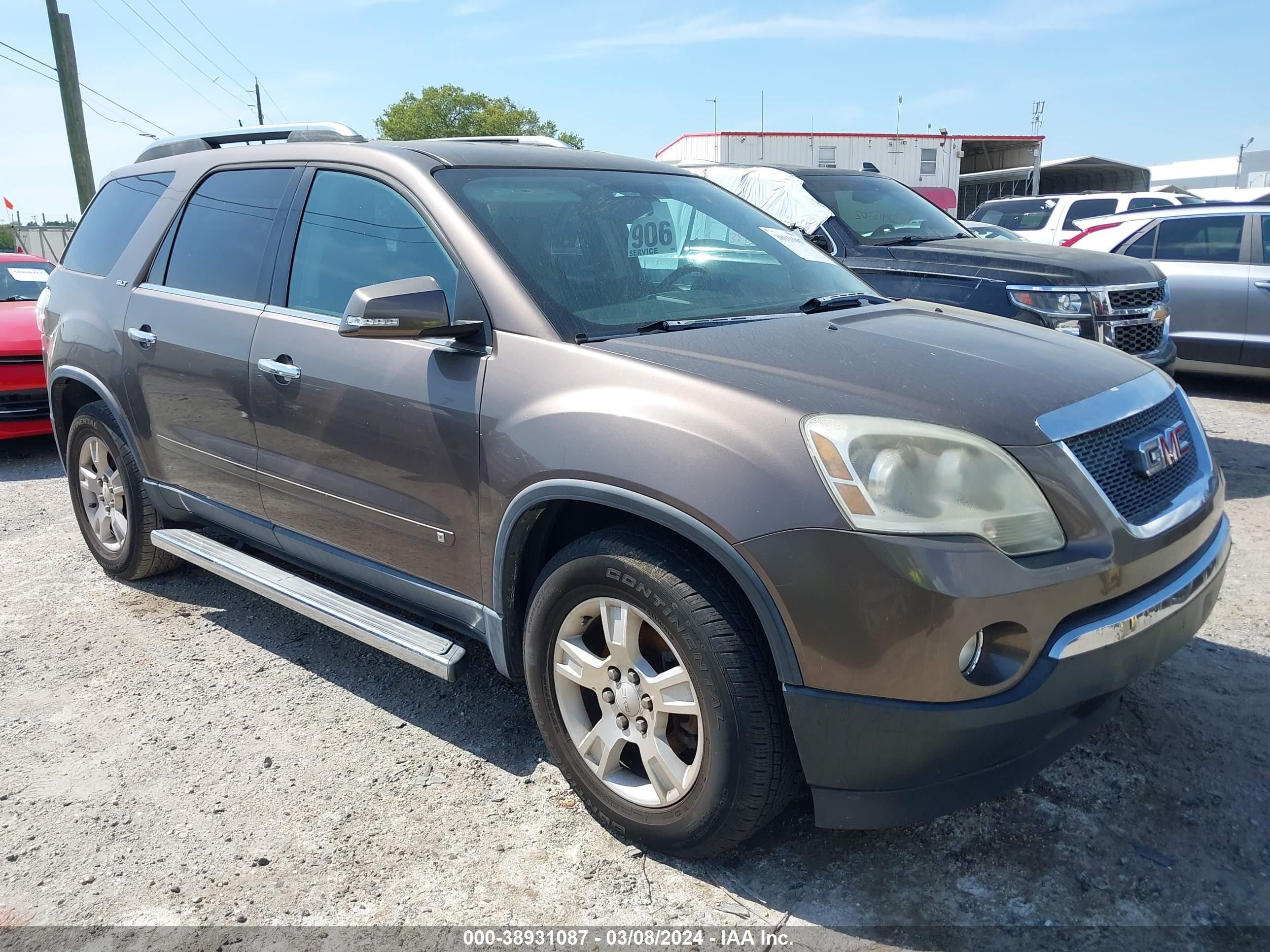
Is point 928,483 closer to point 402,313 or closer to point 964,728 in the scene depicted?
point 964,728

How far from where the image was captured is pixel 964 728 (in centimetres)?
212

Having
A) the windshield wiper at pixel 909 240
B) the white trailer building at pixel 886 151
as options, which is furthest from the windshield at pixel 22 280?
the white trailer building at pixel 886 151

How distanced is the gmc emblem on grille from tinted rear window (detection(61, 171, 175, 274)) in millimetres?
3911

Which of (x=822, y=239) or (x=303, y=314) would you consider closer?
(x=303, y=314)

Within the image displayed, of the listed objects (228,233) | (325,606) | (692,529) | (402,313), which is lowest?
(325,606)

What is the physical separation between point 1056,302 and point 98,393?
5.21m

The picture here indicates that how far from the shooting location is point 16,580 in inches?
194

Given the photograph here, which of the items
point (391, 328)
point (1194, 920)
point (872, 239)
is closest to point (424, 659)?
point (391, 328)

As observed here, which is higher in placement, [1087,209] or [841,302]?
[1087,209]

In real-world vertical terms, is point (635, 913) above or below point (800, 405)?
below

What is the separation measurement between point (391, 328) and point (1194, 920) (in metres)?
2.49

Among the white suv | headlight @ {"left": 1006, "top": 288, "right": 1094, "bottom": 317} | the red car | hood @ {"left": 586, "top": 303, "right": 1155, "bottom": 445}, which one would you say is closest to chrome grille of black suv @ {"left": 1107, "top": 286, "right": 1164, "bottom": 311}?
headlight @ {"left": 1006, "top": 288, "right": 1094, "bottom": 317}

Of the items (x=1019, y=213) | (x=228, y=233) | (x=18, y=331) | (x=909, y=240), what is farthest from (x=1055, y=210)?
(x=228, y=233)

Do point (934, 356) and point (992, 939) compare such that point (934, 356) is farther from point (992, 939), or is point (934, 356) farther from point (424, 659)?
point (424, 659)
